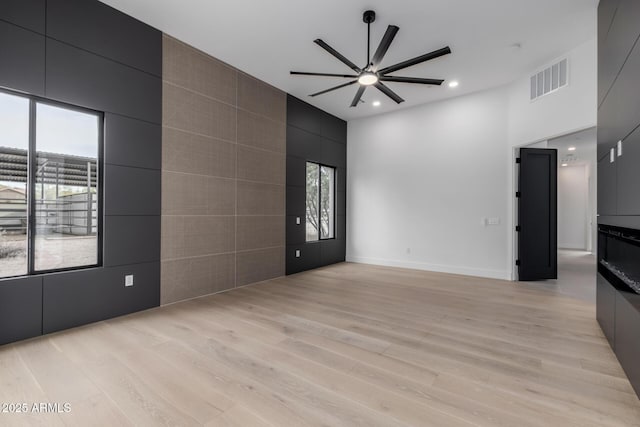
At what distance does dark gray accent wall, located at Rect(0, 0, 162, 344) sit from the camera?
2.89 m

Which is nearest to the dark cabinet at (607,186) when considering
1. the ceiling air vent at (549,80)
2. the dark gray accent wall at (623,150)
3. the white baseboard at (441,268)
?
the dark gray accent wall at (623,150)

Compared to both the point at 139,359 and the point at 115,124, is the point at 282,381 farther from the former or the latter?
the point at 115,124

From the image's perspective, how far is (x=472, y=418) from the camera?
72.6 inches

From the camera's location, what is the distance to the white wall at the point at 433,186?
19.1ft

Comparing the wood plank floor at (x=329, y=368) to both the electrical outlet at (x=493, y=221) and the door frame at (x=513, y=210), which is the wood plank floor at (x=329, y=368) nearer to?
the door frame at (x=513, y=210)

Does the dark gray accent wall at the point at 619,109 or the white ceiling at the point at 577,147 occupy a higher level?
the white ceiling at the point at 577,147

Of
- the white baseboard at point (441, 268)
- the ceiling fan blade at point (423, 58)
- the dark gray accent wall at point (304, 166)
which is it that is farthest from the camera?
the dark gray accent wall at point (304, 166)

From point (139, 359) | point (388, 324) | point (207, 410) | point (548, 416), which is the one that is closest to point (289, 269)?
point (388, 324)

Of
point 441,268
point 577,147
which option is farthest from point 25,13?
point 577,147

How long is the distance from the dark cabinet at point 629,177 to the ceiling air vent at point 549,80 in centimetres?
289

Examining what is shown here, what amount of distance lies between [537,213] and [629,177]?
12.6 ft

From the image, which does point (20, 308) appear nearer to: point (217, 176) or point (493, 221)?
point (217, 176)

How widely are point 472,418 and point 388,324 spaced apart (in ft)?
→ 5.20

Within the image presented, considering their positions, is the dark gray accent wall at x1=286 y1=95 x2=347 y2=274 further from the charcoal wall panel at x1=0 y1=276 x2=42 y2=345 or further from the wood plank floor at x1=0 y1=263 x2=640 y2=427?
the charcoal wall panel at x1=0 y1=276 x2=42 y2=345
